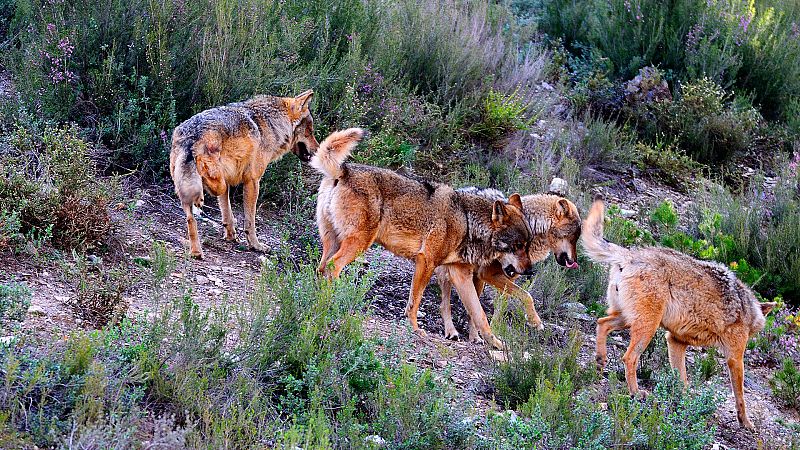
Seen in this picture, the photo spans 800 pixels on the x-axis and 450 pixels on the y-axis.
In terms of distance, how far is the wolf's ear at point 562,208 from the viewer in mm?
8398

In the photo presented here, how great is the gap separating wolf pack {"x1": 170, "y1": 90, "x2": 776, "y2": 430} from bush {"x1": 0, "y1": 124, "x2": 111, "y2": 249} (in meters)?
0.73

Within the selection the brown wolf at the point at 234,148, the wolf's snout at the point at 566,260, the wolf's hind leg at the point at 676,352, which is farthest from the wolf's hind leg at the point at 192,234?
the wolf's hind leg at the point at 676,352

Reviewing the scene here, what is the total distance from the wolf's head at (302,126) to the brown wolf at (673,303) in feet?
10.2

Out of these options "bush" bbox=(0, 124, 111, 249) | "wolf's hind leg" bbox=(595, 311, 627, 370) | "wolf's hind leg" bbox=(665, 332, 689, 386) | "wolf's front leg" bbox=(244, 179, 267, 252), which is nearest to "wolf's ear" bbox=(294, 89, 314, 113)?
"wolf's front leg" bbox=(244, 179, 267, 252)

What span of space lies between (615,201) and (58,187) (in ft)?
22.8

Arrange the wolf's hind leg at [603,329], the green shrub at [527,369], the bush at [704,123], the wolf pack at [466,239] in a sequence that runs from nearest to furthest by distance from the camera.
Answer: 1. the green shrub at [527,369]
2. the wolf pack at [466,239]
3. the wolf's hind leg at [603,329]
4. the bush at [704,123]

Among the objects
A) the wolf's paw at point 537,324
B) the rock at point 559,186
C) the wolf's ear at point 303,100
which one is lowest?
the rock at point 559,186

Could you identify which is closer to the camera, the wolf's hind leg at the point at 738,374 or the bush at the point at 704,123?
the wolf's hind leg at the point at 738,374

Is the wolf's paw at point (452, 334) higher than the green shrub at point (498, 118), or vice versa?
the green shrub at point (498, 118)

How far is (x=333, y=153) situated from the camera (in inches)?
300

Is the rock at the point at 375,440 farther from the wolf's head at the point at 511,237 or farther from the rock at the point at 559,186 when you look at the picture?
the rock at the point at 559,186

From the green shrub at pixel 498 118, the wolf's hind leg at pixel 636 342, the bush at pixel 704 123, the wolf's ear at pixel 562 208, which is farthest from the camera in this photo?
the bush at pixel 704 123

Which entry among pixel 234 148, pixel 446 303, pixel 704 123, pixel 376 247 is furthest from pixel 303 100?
pixel 704 123

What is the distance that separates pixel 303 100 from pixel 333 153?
1.59 metres
